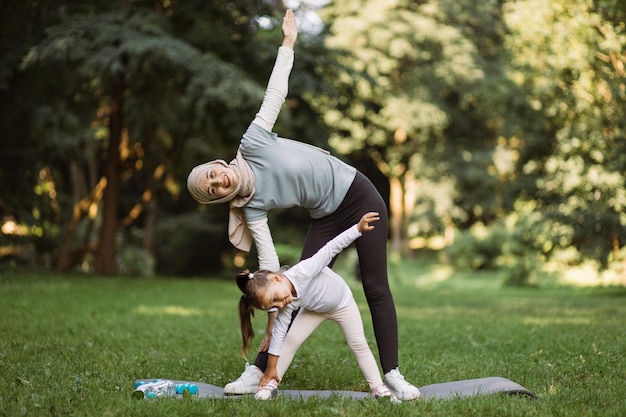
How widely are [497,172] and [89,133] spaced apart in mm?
14635

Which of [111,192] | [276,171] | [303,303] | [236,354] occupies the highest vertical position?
[111,192]

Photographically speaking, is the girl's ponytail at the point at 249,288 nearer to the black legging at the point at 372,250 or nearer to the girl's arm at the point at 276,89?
the black legging at the point at 372,250

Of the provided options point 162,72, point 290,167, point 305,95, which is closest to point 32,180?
point 162,72

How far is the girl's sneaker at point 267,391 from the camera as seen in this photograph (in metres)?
4.36

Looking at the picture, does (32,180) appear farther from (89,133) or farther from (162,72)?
(162,72)

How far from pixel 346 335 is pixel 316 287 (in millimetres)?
382

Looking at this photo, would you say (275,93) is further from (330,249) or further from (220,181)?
(330,249)

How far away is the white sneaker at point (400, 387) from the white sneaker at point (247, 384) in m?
0.81

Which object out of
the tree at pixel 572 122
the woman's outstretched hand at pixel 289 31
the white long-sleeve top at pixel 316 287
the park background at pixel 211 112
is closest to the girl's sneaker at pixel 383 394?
the white long-sleeve top at pixel 316 287

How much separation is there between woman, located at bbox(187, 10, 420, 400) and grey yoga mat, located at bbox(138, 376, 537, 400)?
0.16m

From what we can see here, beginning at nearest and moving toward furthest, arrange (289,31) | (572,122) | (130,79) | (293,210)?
(289,31) → (130,79) → (572,122) → (293,210)

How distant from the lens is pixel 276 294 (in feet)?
14.0

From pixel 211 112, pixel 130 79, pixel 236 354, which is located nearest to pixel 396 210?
pixel 211 112

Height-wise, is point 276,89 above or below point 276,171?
above
